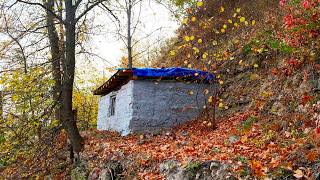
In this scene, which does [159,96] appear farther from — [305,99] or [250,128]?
[305,99]

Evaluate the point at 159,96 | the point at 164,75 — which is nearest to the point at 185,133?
the point at 159,96

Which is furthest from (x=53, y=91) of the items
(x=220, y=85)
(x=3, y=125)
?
(x=220, y=85)

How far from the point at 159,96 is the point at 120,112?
1.96 m

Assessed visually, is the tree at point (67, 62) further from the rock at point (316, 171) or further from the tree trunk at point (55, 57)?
the rock at point (316, 171)

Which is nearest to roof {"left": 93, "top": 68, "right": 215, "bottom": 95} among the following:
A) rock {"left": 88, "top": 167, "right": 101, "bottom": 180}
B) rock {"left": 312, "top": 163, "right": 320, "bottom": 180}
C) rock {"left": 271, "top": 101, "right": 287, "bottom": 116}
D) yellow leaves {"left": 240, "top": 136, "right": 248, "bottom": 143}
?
rock {"left": 271, "top": 101, "right": 287, "bottom": 116}

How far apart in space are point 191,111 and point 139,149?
4.57m

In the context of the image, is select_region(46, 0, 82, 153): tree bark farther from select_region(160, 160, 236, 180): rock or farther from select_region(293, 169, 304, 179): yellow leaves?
select_region(293, 169, 304, 179): yellow leaves

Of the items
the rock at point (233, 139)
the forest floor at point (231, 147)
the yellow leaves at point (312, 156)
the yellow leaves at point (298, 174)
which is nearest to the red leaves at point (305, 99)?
the forest floor at point (231, 147)

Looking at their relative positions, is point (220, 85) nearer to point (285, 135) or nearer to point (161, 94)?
point (161, 94)

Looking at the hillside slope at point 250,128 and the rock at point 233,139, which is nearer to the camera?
the hillside slope at point 250,128

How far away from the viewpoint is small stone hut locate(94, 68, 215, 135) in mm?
13648

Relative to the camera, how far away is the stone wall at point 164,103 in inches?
539

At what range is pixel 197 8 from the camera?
21.4 meters

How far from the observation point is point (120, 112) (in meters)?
15.0
